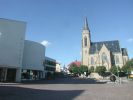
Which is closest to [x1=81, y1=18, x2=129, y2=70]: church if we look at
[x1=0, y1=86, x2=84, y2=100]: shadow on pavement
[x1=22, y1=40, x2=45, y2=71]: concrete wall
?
[x1=22, y1=40, x2=45, y2=71]: concrete wall

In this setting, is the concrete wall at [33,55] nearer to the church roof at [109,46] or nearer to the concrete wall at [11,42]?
the concrete wall at [11,42]

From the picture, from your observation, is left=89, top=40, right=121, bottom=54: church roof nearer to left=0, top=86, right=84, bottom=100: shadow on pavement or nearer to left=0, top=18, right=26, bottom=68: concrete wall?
left=0, top=18, right=26, bottom=68: concrete wall

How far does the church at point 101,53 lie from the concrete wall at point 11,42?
6954cm

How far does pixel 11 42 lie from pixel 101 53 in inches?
2866

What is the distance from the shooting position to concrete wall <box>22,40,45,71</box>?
4835 centimetres

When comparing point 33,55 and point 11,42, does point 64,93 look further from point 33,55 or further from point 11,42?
point 33,55

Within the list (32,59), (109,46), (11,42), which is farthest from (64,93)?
(109,46)

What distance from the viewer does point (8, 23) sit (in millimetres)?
38344

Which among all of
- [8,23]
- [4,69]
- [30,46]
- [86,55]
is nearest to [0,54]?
[4,69]

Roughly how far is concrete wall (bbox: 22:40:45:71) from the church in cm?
5384

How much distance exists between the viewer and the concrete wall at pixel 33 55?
1904 inches

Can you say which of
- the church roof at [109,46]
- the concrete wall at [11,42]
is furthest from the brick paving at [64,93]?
the church roof at [109,46]

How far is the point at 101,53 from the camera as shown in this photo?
4058 inches

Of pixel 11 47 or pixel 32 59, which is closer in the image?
pixel 11 47
